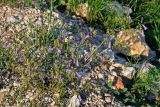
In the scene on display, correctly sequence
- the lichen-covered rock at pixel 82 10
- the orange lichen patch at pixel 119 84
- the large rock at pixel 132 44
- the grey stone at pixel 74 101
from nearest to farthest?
the grey stone at pixel 74 101 → the orange lichen patch at pixel 119 84 → the large rock at pixel 132 44 → the lichen-covered rock at pixel 82 10

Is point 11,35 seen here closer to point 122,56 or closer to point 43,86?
point 43,86

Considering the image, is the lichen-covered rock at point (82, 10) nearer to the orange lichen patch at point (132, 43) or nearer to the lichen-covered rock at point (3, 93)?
the orange lichen patch at point (132, 43)

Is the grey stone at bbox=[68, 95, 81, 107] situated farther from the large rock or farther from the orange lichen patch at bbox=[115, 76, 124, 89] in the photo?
the large rock

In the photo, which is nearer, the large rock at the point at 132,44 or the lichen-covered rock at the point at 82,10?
the large rock at the point at 132,44

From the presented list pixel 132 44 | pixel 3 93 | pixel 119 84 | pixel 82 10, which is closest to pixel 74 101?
pixel 119 84

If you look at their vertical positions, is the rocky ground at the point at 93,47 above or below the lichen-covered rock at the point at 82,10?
below

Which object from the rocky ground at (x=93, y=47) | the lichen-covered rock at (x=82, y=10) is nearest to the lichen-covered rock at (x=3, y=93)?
the rocky ground at (x=93, y=47)

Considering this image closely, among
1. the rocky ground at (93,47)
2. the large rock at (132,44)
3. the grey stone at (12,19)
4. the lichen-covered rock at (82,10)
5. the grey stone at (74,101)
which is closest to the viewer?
the grey stone at (74,101)
